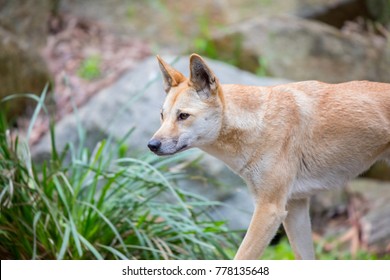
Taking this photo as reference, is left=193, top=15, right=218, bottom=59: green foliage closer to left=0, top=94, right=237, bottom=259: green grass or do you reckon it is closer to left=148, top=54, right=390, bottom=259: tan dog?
left=0, top=94, right=237, bottom=259: green grass

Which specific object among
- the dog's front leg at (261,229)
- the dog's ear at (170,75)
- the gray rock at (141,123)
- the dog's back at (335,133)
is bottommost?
the gray rock at (141,123)

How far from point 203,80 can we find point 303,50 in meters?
5.65

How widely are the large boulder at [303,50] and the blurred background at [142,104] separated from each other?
0.02 meters

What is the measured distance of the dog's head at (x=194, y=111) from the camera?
464cm

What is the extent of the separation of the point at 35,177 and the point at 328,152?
88.6 inches

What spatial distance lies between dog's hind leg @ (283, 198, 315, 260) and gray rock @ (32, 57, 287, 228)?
2.27 m

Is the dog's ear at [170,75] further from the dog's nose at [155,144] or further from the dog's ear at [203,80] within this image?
the dog's nose at [155,144]

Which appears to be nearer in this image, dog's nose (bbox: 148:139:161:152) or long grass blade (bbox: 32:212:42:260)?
dog's nose (bbox: 148:139:161:152)

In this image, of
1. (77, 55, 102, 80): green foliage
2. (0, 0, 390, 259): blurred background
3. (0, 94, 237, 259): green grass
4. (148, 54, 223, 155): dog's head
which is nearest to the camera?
(148, 54, 223, 155): dog's head

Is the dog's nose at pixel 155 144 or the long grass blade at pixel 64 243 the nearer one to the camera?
the dog's nose at pixel 155 144

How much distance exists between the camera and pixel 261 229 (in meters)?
4.71

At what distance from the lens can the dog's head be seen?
15.2 ft

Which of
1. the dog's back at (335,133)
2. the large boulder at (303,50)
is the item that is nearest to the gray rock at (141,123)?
the large boulder at (303,50)

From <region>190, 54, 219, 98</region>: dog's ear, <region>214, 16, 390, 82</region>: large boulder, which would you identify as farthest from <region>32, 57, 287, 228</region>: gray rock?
<region>190, 54, 219, 98</region>: dog's ear
